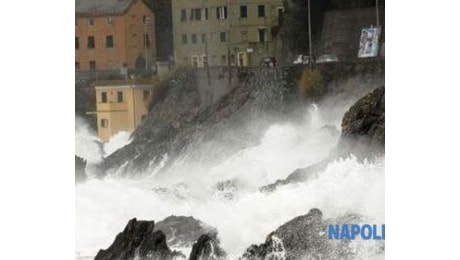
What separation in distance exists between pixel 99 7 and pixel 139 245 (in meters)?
1.43

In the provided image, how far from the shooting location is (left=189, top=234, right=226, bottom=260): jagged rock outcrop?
7711mm

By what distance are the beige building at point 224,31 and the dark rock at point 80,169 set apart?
2.83 ft

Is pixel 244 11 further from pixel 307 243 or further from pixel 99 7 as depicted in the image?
pixel 307 243

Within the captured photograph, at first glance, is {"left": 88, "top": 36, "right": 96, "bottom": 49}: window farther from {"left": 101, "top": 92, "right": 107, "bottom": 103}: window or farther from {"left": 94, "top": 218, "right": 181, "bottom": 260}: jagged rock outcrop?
{"left": 94, "top": 218, "right": 181, "bottom": 260}: jagged rock outcrop

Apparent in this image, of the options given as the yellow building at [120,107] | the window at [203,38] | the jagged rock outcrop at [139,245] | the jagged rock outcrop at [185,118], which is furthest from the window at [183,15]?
the jagged rock outcrop at [139,245]

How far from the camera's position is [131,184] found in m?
8.05

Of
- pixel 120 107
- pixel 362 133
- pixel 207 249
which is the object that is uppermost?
pixel 120 107

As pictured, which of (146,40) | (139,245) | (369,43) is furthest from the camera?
(146,40)

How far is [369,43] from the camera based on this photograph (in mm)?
7426

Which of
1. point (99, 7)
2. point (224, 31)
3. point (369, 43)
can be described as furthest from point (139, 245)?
point (369, 43)

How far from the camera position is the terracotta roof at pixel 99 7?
8.16 meters

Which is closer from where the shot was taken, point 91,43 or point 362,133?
point 362,133
